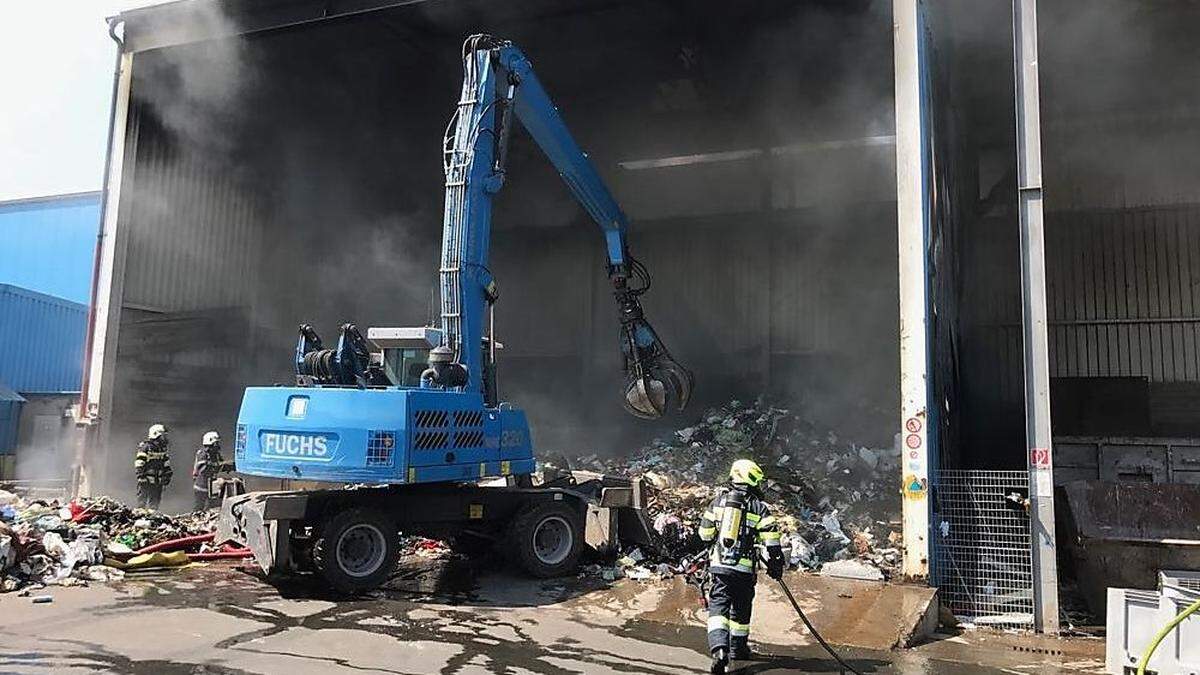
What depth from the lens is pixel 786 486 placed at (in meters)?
Result: 10.8

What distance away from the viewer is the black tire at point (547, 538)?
7.84 metres

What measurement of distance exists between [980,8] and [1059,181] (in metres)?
4.95

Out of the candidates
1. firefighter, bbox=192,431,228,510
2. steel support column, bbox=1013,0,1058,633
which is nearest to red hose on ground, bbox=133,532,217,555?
firefighter, bbox=192,431,228,510

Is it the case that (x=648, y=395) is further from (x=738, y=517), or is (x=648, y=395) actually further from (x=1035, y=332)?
(x=738, y=517)

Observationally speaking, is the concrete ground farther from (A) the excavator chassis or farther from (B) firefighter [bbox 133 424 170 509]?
(B) firefighter [bbox 133 424 170 509]

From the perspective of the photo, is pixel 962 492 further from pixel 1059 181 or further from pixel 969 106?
pixel 1059 181

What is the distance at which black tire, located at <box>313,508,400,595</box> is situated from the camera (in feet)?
22.8

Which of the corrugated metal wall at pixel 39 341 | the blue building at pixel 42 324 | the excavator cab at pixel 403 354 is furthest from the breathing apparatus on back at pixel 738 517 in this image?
the corrugated metal wall at pixel 39 341

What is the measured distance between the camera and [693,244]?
55.2ft

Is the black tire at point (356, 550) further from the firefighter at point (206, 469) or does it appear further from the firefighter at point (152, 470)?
the firefighter at point (152, 470)

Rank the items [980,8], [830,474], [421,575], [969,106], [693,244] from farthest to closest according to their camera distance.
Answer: [693,244], [969,106], [830,474], [980,8], [421,575]

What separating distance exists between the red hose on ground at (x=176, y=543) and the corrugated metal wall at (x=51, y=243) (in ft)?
60.9

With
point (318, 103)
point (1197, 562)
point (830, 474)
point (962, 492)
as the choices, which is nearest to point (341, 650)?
point (962, 492)

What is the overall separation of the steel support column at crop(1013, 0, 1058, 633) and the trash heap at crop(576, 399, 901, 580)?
4.48ft
